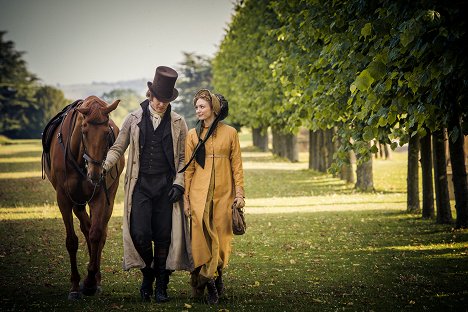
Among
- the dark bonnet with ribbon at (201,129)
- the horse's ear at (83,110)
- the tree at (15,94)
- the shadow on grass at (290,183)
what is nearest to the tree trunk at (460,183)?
the dark bonnet with ribbon at (201,129)

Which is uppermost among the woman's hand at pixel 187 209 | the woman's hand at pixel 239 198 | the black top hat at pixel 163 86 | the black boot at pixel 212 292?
the black top hat at pixel 163 86

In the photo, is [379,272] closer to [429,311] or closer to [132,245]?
[429,311]

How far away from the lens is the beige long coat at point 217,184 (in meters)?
8.23

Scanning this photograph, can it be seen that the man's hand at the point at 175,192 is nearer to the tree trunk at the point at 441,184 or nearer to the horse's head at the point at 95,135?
the horse's head at the point at 95,135

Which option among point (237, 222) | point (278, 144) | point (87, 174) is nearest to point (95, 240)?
point (87, 174)

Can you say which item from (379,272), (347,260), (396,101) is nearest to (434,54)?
(396,101)

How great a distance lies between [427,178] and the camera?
16.8m

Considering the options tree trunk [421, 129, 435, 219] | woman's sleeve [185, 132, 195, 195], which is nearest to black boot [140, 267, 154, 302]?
woman's sleeve [185, 132, 195, 195]

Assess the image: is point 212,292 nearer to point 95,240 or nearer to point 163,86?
point 95,240

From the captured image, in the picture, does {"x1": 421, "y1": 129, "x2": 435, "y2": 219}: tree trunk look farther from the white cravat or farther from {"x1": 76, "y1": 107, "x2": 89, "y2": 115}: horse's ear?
{"x1": 76, "y1": 107, "x2": 89, "y2": 115}: horse's ear

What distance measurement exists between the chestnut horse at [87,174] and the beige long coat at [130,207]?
11.5 inches

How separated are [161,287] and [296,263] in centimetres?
388

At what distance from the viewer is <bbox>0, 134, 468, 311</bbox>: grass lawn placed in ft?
27.8

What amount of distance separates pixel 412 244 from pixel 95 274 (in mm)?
6874
